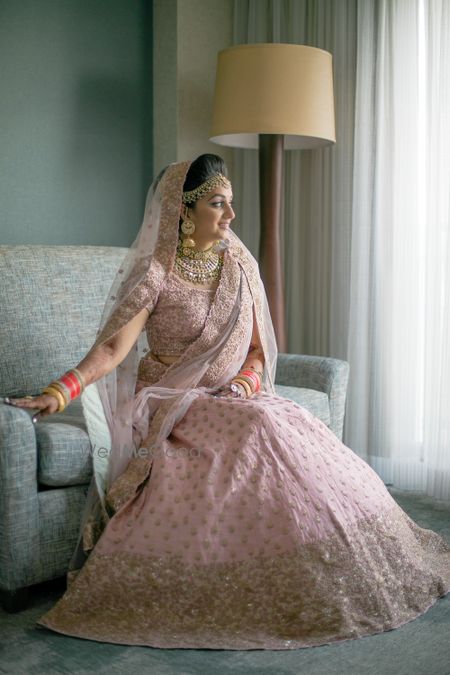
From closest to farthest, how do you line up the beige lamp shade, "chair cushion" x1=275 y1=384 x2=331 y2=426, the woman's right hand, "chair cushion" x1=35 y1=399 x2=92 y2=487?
the woman's right hand < "chair cushion" x1=35 y1=399 x2=92 y2=487 < "chair cushion" x1=275 y1=384 x2=331 y2=426 < the beige lamp shade

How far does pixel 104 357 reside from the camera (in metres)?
2.63

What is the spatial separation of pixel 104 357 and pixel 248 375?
49 cm

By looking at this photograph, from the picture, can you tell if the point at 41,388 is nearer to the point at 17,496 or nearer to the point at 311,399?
the point at 17,496

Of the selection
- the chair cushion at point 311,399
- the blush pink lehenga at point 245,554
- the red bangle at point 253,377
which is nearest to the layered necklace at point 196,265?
the red bangle at point 253,377

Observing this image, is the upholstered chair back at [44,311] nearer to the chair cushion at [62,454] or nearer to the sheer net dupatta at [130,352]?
the sheer net dupatta at [130,352]

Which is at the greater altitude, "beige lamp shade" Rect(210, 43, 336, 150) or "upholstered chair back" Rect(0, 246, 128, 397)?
"beige lamp shade" Rect(210, 43, 336, 150)

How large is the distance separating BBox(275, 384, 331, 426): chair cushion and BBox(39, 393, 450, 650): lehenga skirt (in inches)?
30.6

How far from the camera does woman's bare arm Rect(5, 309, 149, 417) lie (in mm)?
2430

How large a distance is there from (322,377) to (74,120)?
161 centimetres

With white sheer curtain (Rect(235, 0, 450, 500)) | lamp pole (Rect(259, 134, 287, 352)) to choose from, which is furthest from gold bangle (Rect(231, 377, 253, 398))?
white sheer curtain (Rect(235, 0, 450, 500))

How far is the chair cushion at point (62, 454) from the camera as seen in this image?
2.53m

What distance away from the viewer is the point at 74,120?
4027mm

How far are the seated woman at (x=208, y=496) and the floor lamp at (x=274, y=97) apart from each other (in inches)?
37.9

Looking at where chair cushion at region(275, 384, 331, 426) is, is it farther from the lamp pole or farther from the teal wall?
the teal wall
